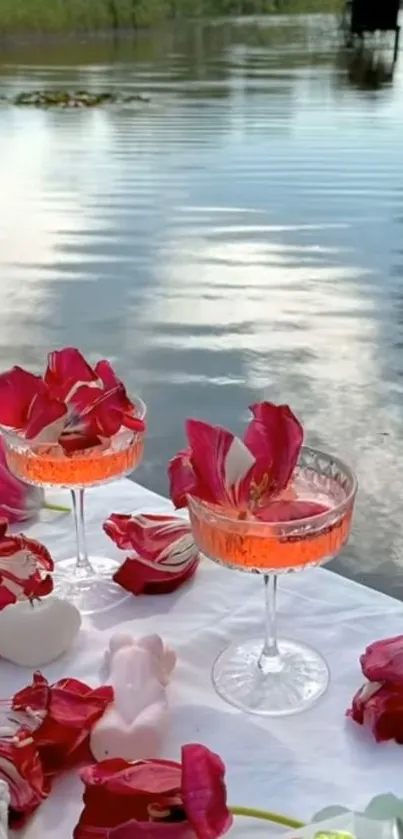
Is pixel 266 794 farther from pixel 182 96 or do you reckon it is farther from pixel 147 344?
pixel 182 96

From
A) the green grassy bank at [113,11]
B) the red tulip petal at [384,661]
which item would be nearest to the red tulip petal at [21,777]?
the red tulip petal at [384,661]

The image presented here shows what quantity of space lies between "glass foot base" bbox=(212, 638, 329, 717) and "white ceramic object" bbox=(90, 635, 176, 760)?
43 millimetres

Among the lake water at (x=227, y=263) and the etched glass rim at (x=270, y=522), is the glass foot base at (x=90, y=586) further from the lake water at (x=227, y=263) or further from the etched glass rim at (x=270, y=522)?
the lake water at (x=227, y=263)

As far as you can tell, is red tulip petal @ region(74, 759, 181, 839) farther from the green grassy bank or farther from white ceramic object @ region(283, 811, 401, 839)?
the green grassy bank

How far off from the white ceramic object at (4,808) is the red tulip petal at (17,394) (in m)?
0.29

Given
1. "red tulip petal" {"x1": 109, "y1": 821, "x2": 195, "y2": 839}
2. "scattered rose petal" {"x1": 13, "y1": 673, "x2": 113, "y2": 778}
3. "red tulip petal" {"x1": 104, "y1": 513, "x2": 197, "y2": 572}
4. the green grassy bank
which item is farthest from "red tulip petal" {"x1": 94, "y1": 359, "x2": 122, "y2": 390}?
the green grassy bank

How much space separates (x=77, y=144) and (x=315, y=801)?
160 inches

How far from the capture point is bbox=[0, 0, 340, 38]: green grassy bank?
9625mm

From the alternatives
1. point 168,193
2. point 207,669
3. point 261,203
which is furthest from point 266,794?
point 168,193

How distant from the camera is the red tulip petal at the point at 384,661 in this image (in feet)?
2.15

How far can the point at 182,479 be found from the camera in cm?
69

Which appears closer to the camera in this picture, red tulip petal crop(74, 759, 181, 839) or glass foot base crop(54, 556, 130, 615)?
red tulip petal crop(74, 759, 181, 839)

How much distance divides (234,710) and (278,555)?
117mm

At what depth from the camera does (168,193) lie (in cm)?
340
